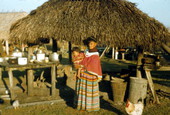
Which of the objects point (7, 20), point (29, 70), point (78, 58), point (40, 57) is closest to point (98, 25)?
point (78, 58)

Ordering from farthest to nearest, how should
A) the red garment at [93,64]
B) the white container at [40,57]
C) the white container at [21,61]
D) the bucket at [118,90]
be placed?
1. the white container at [40,57]
2. the bucket at [118,90]
3. the white container at [21,61]
4. the red garment at [93,64]

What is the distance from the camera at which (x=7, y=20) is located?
49.2ft

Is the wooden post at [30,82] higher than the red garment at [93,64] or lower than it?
lower

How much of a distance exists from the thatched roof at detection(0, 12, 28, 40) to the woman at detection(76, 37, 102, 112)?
37.4ft

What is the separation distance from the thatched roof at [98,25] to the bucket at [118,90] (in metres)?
1.22

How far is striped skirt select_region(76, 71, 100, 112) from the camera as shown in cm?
444

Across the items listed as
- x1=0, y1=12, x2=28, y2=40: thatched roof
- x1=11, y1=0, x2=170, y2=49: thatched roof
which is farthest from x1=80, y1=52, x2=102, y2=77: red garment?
x1=0, y1=12, x2=28, y2=40: thatched roof

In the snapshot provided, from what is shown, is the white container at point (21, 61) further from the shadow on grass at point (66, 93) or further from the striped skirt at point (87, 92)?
the striped skirt at point (87, 92)

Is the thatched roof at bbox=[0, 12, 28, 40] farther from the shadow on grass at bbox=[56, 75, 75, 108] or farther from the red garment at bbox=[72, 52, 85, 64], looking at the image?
the red garment at bbox=[72, 52, 85, 64]

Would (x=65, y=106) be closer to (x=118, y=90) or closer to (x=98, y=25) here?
(x=118, y=90)

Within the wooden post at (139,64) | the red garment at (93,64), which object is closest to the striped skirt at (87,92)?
the red garment at (93,64)

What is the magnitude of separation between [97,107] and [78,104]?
53 cm

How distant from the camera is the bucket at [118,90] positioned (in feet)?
18.0

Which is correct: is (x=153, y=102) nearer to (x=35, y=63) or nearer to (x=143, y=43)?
(x=143, y=43)
